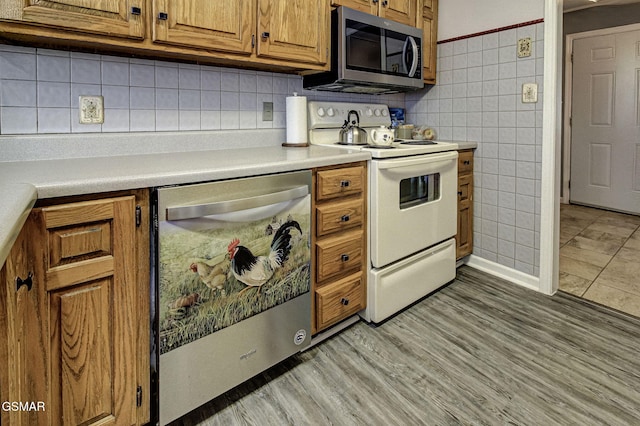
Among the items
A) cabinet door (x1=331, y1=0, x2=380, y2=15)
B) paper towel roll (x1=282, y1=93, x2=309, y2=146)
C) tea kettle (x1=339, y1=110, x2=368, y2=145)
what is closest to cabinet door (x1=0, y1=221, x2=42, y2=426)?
paper towel roll (x1=282, y1=93, x2=309, y2=146)

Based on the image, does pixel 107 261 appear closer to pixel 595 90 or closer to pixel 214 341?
pixel 214 341

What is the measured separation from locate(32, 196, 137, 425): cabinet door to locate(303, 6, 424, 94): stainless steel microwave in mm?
1436

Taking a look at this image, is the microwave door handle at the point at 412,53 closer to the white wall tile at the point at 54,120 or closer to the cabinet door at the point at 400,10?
the cabinet door at the point at 400,10

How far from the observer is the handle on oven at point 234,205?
1.20 meters

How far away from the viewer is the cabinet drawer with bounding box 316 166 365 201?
5.50 feet

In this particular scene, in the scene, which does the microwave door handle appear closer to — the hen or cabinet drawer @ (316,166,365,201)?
cabinet drawer @ (316,166,365,201)

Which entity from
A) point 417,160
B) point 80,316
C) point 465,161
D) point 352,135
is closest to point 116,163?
point 80,316

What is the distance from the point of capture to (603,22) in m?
4.48

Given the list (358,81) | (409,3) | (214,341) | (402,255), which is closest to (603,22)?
(409,3)

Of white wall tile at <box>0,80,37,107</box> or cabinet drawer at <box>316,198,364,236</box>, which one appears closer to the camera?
white wall tile at <box>0,80,37,107</box>

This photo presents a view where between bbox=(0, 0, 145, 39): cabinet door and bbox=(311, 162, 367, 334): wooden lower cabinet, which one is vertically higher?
bbox=(0, 0, 145, 39): cabinet door

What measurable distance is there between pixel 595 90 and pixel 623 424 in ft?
14.5

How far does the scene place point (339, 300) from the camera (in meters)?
1.83

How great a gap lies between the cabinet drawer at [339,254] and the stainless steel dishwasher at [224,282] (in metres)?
0.11
